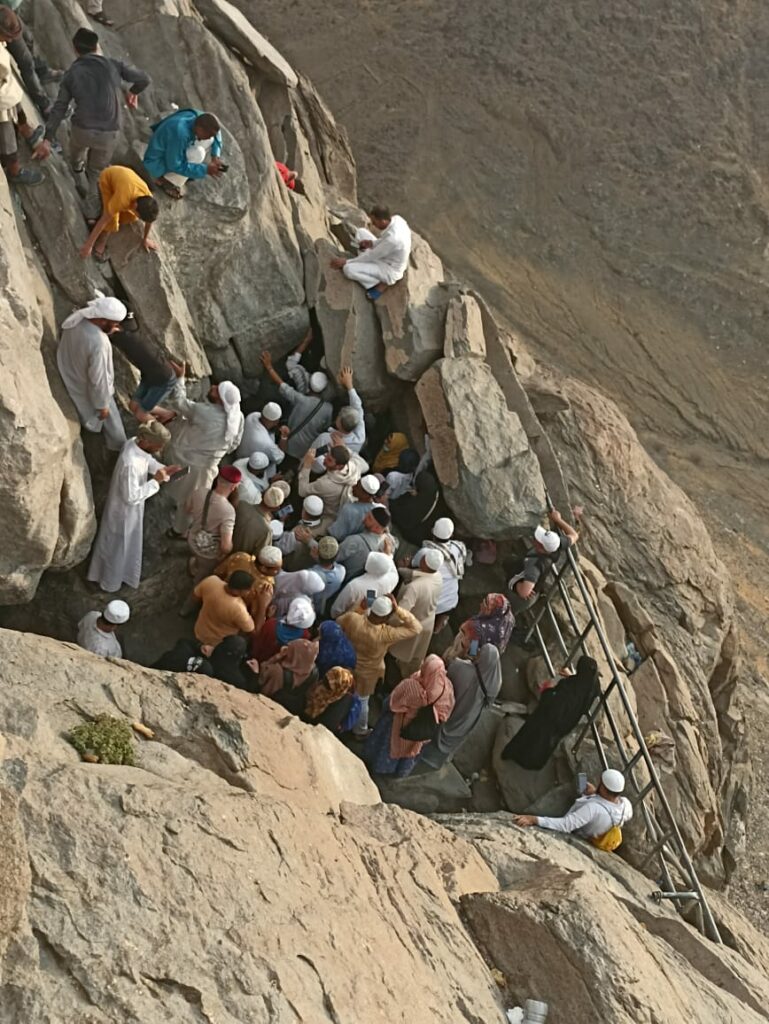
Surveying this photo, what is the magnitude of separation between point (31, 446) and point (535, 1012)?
6948mm

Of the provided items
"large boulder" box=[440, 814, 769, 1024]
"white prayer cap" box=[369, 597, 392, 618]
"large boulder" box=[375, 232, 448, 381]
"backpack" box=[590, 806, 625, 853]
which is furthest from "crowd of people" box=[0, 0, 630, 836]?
"large boulder" box=[375, 232, 448, 381]

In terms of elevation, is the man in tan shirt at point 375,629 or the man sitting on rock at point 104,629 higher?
the man in tan shirt at point 375,629

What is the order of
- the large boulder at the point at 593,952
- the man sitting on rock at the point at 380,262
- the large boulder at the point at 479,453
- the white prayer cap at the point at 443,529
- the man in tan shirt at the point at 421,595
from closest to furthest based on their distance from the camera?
the large boulder at the point at 593,952 < the man in tan shirt at the point at 421,595 < the white prayer cap at the point at 443,529 < the large boulder at the point at 479,453 < the man sitting on rock at the point at 380,262

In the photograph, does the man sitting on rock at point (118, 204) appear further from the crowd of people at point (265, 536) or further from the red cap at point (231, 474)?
the red cap at point (231, 474)

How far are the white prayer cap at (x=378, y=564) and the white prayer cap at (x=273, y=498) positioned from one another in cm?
149

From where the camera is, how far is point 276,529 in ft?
40.1

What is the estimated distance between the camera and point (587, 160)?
29.9 metres

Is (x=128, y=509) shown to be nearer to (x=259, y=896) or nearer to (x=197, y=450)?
(x=197, y=450)

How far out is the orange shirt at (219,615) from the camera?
34.5 feet

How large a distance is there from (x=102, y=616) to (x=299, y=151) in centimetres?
1111

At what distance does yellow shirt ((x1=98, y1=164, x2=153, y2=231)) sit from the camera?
11.6m

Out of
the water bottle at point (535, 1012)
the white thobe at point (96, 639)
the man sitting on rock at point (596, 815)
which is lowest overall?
the white thobe at point (96, 639)

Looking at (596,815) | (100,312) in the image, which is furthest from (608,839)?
(100,312)

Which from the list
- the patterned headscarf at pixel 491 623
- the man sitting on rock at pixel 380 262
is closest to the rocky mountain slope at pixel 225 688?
the man sitting on rock at pixel 380 262
